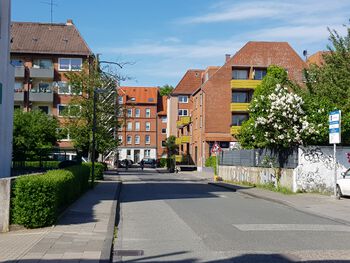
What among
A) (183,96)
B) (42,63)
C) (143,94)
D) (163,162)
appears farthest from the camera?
(143,94)

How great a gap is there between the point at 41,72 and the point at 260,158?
38363 millimetres

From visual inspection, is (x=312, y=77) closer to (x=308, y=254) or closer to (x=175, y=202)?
(x=175, y=202)

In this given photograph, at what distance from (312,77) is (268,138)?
10.8 meters

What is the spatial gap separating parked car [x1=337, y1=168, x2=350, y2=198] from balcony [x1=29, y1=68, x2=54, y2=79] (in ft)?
151

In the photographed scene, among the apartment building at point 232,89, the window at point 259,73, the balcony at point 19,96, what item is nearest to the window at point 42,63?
the balcony at point 19,96

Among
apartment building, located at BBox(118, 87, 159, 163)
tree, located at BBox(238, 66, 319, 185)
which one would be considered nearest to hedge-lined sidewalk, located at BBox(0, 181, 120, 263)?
tree, located at BBox(238, 66, 319, 185)

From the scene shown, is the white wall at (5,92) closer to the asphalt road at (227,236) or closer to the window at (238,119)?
the asphalt road at (227,236)

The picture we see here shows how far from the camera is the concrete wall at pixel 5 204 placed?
39.4 feet

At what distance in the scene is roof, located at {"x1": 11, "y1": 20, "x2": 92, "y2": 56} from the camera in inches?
2537

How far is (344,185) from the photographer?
2264 centimetres

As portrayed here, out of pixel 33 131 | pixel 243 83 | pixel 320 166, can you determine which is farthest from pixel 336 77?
pixel 243 83

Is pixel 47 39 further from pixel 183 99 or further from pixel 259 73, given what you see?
pixel 183 99

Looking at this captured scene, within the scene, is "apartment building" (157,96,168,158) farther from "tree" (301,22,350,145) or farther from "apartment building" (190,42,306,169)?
"tree" (301,22,350,145)

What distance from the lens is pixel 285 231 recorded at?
13.0 meters
